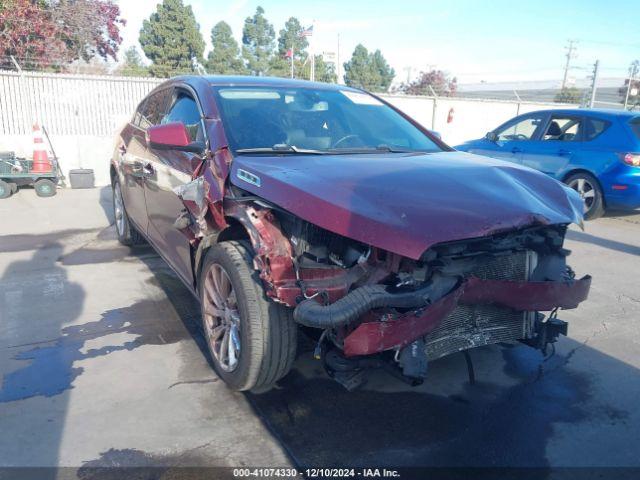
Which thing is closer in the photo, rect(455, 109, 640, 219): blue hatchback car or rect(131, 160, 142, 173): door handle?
rect(131, 160, 142, 173): door handle

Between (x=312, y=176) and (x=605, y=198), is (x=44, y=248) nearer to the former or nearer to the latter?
(x=312, y=176)

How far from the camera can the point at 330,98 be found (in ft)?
13.6

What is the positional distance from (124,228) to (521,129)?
6.72m

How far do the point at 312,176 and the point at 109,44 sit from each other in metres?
24.1

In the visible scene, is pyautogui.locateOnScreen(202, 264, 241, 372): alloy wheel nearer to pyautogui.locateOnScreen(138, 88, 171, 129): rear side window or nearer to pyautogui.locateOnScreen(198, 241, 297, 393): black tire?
pyautogui.locateOnScreen(198, 241, 297, 393): black tire

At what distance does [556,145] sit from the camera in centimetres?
848

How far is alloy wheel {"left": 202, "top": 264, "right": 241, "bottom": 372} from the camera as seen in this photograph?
310 centimetres

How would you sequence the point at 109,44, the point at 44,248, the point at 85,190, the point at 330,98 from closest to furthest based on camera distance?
1. the point at 330,98
2. the point at 44,248
3. the point at 85,190
4. the point at 109,44

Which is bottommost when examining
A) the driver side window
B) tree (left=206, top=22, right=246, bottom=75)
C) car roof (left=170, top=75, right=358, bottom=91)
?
the driver side window

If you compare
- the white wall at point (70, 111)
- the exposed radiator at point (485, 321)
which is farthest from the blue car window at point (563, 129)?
the white wall at point (70, 111)

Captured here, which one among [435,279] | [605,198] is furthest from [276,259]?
[605,198]

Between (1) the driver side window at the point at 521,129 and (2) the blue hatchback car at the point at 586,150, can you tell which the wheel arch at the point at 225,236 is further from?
(1) the driver side window at the point at 521,129

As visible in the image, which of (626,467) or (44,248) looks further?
(44,248)

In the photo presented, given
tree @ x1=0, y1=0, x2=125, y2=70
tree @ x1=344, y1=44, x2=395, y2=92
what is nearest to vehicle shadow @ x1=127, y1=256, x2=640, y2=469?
tree @ x1=0, y1=0, x2=125, y2=70
